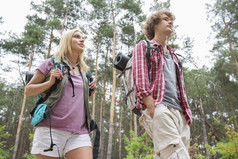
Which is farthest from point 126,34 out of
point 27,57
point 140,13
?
point 27,57

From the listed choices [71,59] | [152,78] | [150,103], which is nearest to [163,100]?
[150,103]

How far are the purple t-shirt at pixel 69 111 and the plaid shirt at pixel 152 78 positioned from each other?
21.7 inches

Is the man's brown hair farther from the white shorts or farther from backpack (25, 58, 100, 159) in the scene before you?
the white shorts

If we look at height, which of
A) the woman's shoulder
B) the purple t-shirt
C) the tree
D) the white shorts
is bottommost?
the white shorts

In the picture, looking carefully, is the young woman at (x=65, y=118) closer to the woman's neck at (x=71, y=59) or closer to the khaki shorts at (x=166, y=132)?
the woman's neck at (x=71, y=59)

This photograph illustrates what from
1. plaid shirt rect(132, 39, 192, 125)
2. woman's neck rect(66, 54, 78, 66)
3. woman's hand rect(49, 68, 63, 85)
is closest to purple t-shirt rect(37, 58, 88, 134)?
woman's hand rect(49, 68, 63, 85)

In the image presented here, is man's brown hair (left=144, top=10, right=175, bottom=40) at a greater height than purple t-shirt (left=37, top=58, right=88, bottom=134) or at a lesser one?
greater

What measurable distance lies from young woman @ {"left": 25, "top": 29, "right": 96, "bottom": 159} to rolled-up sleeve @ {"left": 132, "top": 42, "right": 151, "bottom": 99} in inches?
21.2

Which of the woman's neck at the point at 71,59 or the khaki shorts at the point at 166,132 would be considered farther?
the woman's neck at the point at 71,59

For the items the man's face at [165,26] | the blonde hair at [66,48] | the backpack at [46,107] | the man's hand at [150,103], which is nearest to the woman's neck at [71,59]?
the blonde hair at [66,48]

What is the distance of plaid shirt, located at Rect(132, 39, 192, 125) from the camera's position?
1.64 metres

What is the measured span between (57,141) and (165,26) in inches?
66.2

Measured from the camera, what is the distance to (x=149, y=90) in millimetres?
1627

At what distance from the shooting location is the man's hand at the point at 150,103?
158 centimetres
